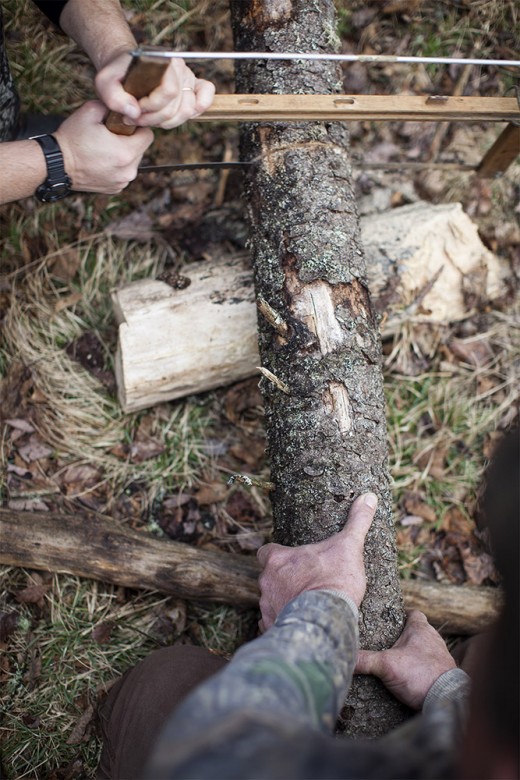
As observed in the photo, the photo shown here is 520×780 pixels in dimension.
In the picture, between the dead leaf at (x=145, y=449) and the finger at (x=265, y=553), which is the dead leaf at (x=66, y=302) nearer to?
the dead leaf at (x=145, y=449)

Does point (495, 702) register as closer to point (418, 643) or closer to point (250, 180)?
point (418, 643)

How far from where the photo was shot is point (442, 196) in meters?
3.46

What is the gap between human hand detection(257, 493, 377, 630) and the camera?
6.18 ft

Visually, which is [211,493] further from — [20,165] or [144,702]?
[20,165]

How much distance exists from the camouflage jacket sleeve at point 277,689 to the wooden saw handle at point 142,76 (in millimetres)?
1515

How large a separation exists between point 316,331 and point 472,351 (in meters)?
1.44

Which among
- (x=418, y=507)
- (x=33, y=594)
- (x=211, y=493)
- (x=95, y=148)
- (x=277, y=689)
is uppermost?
(x=95, y=148)

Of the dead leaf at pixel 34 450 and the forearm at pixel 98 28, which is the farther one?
the dead leaf at pixel 34 450

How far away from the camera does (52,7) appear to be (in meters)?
2.41

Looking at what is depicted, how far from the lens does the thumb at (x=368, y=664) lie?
196cm

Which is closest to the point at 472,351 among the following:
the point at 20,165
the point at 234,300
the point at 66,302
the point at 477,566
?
the point at 477,566

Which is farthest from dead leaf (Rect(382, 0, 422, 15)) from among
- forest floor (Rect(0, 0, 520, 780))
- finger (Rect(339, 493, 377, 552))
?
finger (Rect(339, 493, 377, 552))

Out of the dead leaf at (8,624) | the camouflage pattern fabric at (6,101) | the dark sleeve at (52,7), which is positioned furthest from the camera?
the dead leaf at (8,624)

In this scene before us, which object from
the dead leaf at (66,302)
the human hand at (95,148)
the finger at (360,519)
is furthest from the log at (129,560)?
the human hand at (95,148)
